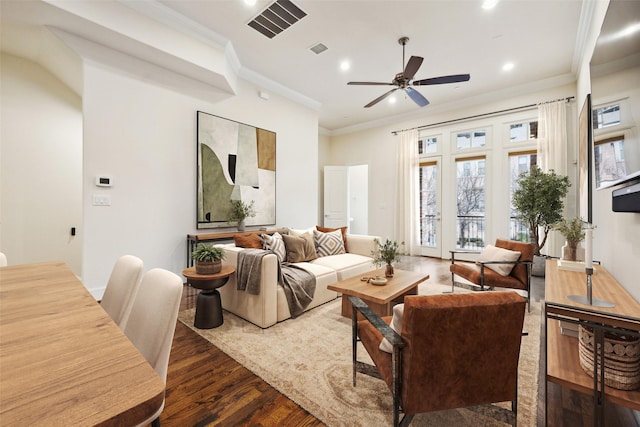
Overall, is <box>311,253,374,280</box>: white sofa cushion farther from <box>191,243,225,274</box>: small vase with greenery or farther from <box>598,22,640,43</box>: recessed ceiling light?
<box>598,22,640,43</box>: recessed ceiling light

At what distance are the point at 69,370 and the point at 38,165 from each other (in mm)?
4342

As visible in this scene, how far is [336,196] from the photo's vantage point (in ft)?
22.8

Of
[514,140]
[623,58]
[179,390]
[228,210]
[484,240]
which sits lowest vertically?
[179,390]

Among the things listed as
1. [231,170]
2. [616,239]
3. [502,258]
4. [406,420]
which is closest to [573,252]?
[616,239]

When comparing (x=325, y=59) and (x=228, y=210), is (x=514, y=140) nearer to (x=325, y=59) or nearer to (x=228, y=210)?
(x=325, y=59)

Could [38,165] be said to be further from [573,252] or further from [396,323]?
[573,252]

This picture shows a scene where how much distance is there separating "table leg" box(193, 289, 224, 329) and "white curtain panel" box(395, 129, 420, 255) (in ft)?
15.3

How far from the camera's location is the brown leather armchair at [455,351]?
1128 millimetres

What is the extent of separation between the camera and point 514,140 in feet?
16.7

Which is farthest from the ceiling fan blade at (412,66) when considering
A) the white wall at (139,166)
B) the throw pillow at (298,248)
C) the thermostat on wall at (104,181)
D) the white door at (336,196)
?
the white door at (336,196)

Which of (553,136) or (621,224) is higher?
(553,136)

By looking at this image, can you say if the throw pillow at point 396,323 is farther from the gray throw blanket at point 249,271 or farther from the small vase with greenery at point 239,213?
the small vase with greenery at point 239,213

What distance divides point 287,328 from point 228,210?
2.41 meters

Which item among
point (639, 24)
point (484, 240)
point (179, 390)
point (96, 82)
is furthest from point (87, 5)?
point (484, 240)
